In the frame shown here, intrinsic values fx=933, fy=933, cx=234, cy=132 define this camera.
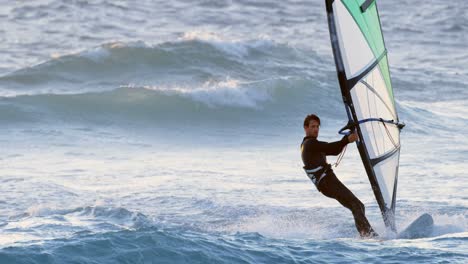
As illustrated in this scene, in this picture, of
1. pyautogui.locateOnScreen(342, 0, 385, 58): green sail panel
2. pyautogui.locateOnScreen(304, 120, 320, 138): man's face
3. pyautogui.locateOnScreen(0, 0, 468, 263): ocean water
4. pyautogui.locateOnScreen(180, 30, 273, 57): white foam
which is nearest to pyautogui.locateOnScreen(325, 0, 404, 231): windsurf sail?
pyautogui.locateOnScreen(342, 0, 385, 58): green sail panel

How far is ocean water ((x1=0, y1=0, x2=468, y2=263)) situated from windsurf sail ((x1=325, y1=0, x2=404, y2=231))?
0.54 meters

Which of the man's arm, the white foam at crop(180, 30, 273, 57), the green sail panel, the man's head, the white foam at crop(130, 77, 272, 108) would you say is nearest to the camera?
the man's arm

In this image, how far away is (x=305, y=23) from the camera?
28656 mm

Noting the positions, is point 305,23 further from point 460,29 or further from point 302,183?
point 302,183

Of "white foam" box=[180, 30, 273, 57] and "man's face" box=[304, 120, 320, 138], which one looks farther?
"white foam" box=[180, 30, 273, 57]

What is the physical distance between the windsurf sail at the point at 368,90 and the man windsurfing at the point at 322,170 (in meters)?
0.28

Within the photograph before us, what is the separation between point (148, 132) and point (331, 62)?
318 inches

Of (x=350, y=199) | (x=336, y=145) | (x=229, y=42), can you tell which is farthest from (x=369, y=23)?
(x=229, y=42)

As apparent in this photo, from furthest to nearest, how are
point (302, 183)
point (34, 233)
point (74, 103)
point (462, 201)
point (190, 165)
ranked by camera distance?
point (74, 103) → point (190, 165) → point (302, 183) → point (462, 201) → point (34, 233)

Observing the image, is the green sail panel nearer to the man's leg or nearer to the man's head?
the man's head

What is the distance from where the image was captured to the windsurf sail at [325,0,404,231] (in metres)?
8.21

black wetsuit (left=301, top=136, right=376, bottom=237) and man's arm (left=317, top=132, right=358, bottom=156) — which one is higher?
man's arm (left=317, top=132, right=358, bottom=156)

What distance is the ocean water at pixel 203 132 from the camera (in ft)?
26.9

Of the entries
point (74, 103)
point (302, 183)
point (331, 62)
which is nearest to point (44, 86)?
point (74, 103)
